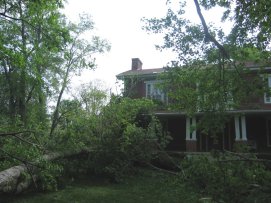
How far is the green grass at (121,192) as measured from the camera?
9.49 m

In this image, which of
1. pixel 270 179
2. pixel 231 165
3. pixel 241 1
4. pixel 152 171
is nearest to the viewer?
pixel 270 179

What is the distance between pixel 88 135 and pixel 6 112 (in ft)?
40.2

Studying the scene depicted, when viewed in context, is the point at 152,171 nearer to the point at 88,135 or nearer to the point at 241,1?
the point at 88,135

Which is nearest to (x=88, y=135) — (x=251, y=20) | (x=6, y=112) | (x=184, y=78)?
(x=184, y=78)

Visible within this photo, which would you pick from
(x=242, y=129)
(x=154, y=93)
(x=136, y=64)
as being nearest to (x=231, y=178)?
(x=242, y=129)

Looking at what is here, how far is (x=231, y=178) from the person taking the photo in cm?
607

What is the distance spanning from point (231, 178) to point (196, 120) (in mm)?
14142

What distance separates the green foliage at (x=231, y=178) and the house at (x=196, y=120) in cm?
1226

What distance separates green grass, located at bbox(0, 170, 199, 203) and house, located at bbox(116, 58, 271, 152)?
7179mm

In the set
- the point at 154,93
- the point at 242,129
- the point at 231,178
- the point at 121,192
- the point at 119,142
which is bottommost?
the point at 121,192

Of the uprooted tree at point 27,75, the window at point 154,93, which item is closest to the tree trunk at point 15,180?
the uprooted tree at point 27,75

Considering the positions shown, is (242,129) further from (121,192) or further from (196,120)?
(121,192)

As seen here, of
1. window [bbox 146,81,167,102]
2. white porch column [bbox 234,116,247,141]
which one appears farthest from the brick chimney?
white porch column [bbox 234,116,247,141]

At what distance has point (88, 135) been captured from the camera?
1356 cm
